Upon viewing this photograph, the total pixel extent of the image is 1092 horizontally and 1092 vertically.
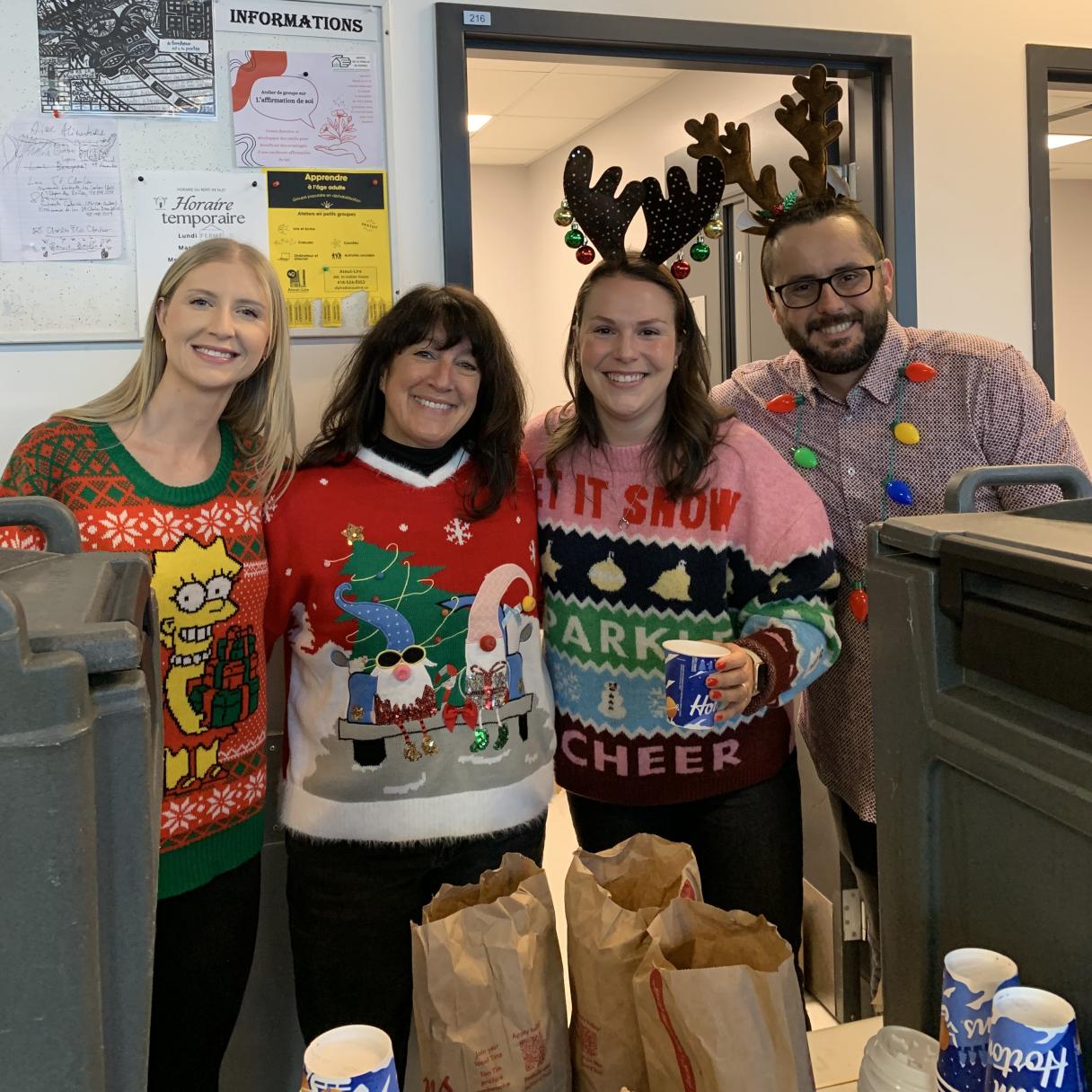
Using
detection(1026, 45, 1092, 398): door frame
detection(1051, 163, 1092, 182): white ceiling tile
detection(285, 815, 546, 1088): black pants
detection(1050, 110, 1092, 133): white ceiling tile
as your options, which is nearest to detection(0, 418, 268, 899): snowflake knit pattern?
detection(285, 815, 546, 1088): black pants

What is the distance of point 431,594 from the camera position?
62.7 inches

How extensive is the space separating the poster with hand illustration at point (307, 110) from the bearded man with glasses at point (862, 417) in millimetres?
823

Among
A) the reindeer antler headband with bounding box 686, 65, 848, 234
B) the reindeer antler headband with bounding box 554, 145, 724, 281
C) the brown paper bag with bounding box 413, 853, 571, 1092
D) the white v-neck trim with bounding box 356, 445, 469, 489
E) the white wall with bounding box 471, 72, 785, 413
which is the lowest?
the brown paper bag with bounding box 413, 853, 571, 1092

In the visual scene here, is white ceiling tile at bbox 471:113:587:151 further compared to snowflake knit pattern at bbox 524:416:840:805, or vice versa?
white ceiling tile at bbox 471:113:587:151

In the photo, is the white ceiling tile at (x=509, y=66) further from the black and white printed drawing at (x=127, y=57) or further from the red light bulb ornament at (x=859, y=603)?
the red light bulb ornament at (x=859, y=603)

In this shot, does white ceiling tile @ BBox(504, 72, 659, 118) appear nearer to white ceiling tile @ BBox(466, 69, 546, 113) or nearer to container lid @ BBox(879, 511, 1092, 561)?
white ceiling tile @ BBox(466, 69, 546, 113)

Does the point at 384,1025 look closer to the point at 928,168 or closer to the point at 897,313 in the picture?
the point at 897,313

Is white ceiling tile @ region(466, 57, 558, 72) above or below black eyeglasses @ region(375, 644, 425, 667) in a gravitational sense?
above

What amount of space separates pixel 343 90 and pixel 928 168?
1.34 metres

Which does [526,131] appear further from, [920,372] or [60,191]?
[920,372]

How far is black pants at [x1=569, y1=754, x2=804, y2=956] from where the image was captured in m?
1.68

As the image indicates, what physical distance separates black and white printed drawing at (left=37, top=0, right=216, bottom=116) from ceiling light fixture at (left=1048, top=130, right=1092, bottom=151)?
4765 mm

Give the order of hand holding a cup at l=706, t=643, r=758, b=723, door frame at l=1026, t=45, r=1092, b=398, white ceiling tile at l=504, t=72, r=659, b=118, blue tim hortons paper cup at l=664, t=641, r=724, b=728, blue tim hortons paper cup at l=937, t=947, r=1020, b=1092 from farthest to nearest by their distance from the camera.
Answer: white ceiling tile at l=504, t=72, r=659, b=118 → door frame at l=1026, t=45, r=1092, b=398 → hand holding a cup at l=706, t=643, r=758, b=723 → blue tim hortons paper cup at l=664, t=641, r=724, b=728 → blue tim hortons paper cup at l=937, t=947, r=1020, b=1092

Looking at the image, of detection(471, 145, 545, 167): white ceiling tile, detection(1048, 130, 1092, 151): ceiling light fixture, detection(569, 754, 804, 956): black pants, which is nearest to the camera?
detection(569, 754, 804, 956): black pants
